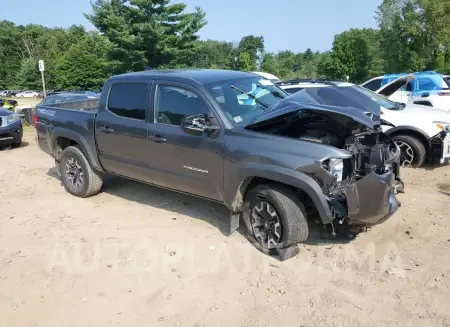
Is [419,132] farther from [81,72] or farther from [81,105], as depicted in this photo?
[81,72]

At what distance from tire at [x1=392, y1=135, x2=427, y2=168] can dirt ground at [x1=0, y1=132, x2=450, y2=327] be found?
143 centimetres

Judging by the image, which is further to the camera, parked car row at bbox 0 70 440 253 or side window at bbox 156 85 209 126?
side window at bbox 156 85 209 126

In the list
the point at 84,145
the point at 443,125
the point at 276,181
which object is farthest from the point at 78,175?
the point at 443,125

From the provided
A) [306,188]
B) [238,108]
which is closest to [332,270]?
[306,188]

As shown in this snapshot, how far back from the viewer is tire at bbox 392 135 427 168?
7.30 m

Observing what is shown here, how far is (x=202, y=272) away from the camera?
4.14 m

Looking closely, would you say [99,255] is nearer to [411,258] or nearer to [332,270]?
[332,270]

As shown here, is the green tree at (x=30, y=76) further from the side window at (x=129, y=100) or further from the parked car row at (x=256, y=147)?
the parked car row at (x=256, y=147)

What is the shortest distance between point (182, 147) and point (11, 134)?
306 inches

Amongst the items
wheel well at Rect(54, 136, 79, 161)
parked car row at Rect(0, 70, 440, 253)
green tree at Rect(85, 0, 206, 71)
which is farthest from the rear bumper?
green tree at Rect(85, 0, 206, 71)

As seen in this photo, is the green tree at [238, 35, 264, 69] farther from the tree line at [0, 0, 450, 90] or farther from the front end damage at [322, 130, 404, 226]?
the front end damage at [322, 130, 404, 226]

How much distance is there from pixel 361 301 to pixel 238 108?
2398 millimetres

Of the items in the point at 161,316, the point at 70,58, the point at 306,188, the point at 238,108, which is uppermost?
the point at 70,58

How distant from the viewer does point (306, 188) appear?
391 cm
